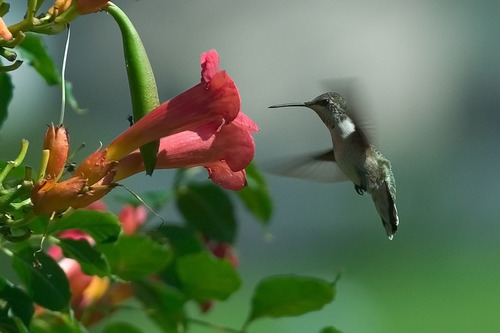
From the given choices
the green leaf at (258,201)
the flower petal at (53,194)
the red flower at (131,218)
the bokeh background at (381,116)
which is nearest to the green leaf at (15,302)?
the flower petal at (53,194)

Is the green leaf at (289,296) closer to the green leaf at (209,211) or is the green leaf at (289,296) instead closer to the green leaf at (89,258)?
the green leaf at (209,211)

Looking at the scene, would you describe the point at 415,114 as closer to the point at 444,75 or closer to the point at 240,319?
the point at 444,75

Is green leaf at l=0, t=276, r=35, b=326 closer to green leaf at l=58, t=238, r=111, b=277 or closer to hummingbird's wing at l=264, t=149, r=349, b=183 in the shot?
green leaf at l=58, t=238, r=111, b=277

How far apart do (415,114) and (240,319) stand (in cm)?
886

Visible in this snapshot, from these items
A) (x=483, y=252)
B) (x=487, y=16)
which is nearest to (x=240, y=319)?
(x=483, y=252)

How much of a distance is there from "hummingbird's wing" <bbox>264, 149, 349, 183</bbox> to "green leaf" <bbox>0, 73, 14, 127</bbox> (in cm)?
66

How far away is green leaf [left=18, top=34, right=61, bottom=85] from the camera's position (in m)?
1.56

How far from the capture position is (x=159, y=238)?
6.14 feet

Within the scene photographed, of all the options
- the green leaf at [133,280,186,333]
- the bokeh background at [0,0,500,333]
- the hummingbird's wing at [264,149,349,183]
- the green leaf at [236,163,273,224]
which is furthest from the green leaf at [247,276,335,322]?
the bokeh background at [0,0,500,333]

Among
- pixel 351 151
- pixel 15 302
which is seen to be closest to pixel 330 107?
pixel 351 151

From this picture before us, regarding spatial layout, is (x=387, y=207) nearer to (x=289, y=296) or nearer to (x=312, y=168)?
(x=312, y=168)

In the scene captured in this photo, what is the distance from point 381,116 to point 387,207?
843 centimetres

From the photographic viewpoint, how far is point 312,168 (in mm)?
2176

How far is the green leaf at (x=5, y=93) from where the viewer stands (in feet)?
4.96
